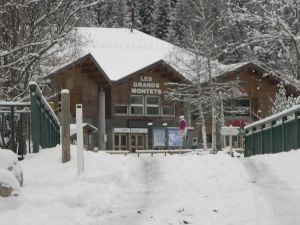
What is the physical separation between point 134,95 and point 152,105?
192 cm

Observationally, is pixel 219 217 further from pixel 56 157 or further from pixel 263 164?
pixel 263 164

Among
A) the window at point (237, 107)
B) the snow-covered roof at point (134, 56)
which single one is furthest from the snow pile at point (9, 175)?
the window at point (237, 107)

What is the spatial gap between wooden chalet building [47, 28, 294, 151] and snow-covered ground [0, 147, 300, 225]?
3965cm

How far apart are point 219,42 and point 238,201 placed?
41094 mm

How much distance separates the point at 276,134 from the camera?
54.8 feet

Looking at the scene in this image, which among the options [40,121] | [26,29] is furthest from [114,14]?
[40,121]

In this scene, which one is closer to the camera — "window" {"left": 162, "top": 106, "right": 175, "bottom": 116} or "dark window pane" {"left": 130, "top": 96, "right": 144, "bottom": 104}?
"dark window pane" {"left": 130, "top": 96, "right": 144, "bottom": 104}

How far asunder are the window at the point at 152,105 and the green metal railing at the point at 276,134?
32724 millimetres

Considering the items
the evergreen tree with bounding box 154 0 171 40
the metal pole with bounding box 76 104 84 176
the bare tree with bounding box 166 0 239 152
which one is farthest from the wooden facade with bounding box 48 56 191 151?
the metal pole with bounding box 76 104 84 176

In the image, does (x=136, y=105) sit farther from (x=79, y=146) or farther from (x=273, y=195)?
(x=273, y=195)

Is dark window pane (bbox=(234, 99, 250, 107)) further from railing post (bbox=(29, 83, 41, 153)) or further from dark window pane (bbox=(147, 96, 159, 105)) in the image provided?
railing post (bbox=(29, 83, 41, 153))

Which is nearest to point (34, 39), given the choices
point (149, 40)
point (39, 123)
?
point (39, 123)

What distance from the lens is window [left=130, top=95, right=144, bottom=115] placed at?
54.8 metres

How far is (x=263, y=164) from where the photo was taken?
39.4 ft
